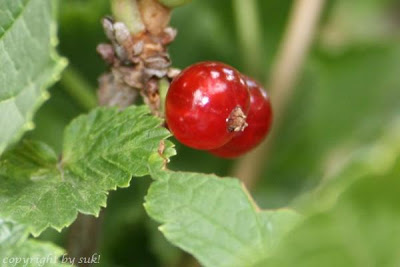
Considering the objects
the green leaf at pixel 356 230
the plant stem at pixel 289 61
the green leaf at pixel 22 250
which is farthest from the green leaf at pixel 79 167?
the plant stem at pixel 289 61

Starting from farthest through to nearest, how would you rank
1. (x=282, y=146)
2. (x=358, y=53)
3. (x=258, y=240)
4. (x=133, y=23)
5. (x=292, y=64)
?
(x=358, y=53) → (x=282, y=146) → (x=292, y=64) → (x=133, y=23) → (x=258, y=240)

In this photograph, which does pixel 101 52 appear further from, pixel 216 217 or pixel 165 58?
pixel 216 217

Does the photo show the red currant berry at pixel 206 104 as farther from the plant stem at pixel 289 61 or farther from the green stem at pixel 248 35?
the green stem at pixel 248 35

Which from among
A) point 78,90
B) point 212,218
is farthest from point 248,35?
point 212,218

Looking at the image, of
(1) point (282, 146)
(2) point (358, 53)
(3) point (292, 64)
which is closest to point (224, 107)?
(3) point (292, 64)

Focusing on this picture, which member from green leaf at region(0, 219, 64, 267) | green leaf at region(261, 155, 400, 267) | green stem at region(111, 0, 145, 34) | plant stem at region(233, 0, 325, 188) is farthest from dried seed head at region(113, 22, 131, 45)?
plant stem at region(233, 0, 325, 188)

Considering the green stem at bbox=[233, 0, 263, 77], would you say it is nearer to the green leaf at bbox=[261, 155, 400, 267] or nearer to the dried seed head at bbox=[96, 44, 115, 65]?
the dried seed head at bbox=[96, 44, 115, 65]
